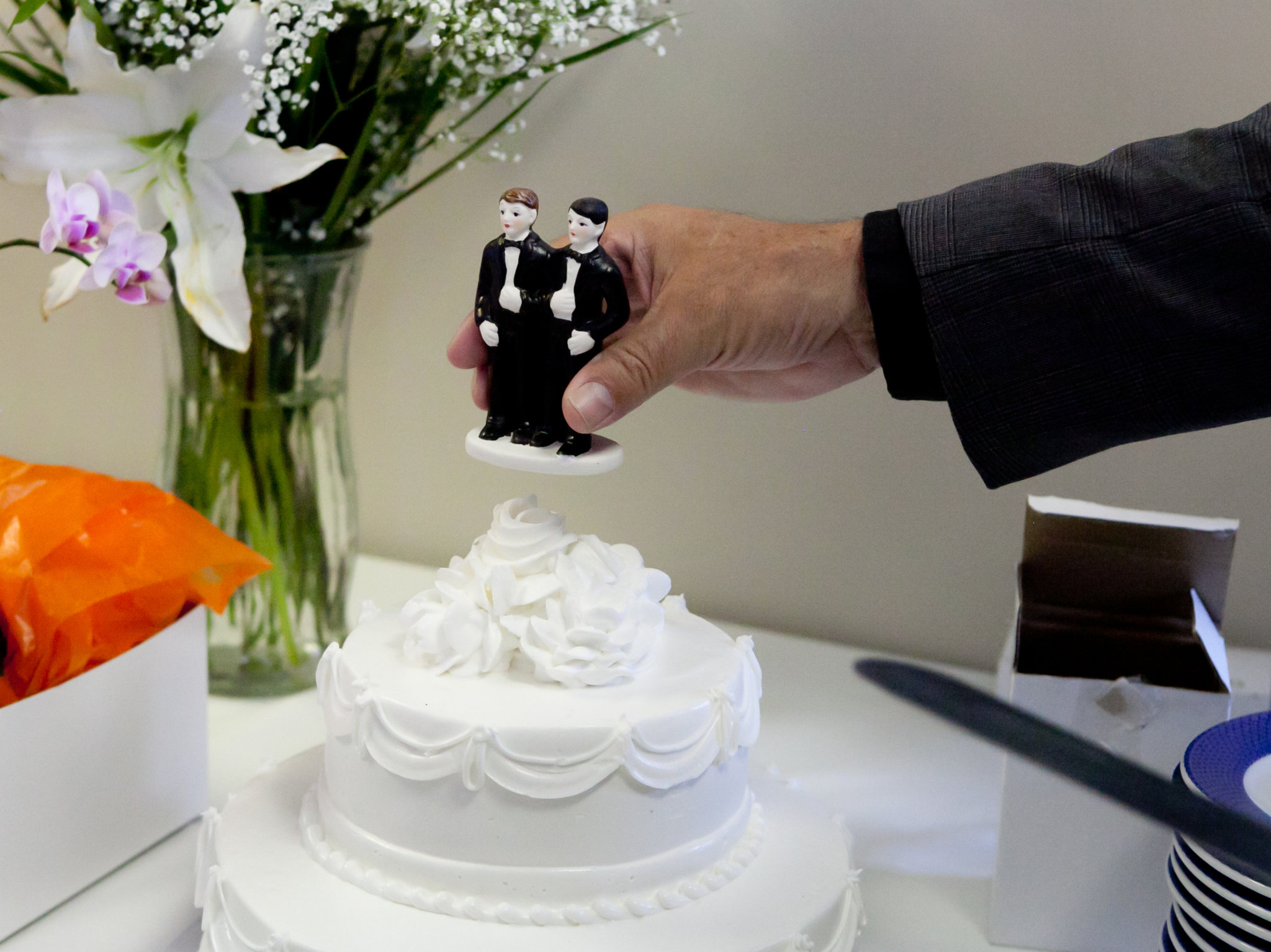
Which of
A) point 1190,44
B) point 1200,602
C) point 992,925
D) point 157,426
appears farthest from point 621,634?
point 157,426

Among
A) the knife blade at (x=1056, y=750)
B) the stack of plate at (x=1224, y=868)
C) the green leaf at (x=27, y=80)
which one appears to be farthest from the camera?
the green leaf at (x=27, y=80)

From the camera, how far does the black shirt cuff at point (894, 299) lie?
82cm

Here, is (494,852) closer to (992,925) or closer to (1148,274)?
(992,925)

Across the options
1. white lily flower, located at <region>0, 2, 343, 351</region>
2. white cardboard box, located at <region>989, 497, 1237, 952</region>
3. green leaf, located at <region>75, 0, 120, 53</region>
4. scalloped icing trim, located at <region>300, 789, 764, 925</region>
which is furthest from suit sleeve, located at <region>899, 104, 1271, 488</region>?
green leaf, located at <region>75, 0, 120, 53</region>

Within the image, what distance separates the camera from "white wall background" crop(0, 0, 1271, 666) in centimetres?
111

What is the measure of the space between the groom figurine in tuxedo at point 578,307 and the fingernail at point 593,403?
0.02 meters

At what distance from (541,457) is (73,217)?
1.11 ft

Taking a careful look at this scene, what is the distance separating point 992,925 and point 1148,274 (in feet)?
1.46

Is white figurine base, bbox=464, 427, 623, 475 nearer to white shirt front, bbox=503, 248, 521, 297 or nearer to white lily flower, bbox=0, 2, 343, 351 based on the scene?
white shirt front, bbox=503, 248, 521, 297

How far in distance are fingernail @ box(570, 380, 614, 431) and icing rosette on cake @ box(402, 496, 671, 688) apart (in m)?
0.08

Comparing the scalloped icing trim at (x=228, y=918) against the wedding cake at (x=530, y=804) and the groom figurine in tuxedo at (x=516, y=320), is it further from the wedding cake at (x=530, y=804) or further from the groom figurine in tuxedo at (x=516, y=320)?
the groom figurine in tuxedo at (x=516, y=320)

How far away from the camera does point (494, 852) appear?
2.25 feet

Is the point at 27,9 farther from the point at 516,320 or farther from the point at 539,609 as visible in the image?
the point at 539,609

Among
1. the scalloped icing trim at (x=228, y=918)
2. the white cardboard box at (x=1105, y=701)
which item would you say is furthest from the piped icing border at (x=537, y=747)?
the white cardboard box at (x=1105, y=701)
